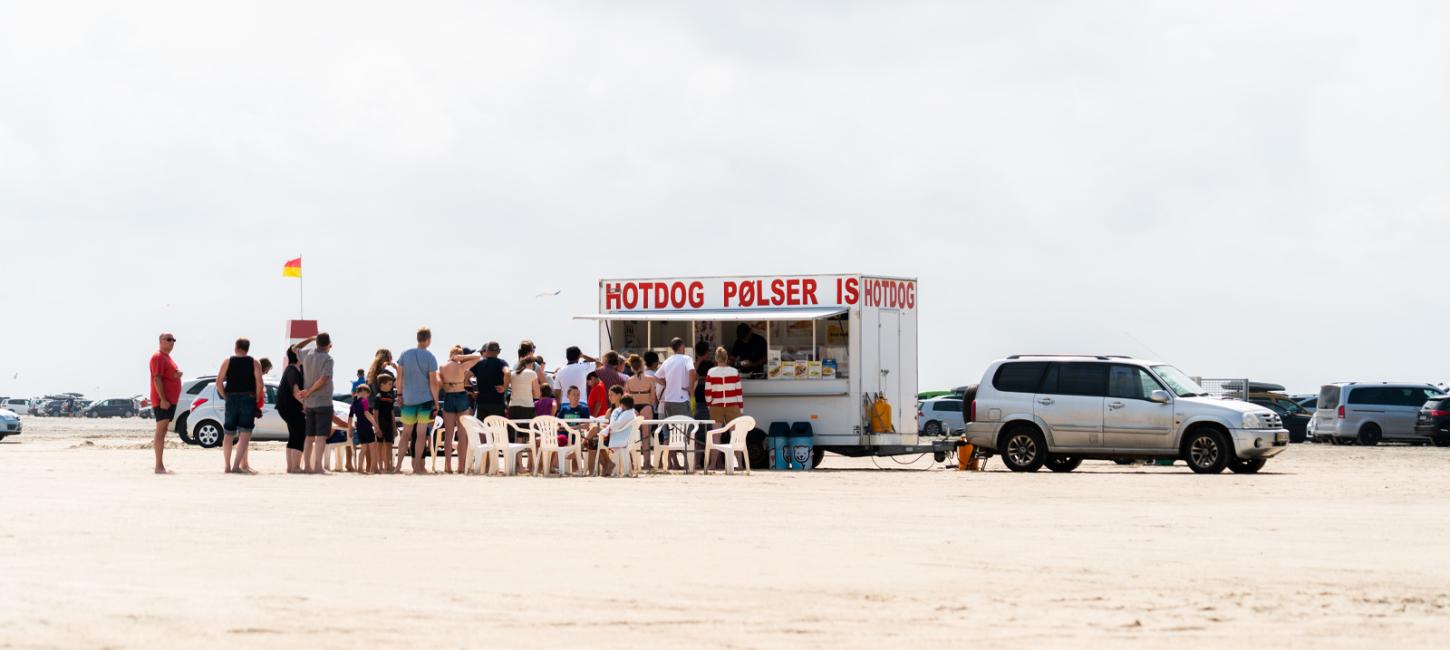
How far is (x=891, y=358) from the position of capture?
82.1 feet

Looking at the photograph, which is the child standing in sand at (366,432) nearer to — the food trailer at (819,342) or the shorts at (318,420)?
the shorts at (318,420)

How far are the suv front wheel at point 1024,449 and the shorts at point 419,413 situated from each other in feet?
24.1

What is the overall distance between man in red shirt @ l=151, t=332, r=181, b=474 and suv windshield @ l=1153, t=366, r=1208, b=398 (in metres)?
11.6

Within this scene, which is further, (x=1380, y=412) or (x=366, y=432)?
(x=1380, y=412)

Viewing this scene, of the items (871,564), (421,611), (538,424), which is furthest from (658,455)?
(421,611)

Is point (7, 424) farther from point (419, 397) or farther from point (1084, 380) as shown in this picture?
point (1084, 380)

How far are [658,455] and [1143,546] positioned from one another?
37.3 feet

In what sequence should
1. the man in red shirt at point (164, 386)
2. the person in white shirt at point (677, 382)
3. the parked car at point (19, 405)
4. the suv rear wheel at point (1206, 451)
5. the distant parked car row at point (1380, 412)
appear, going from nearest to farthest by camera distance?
the man in red shirt at point (164, 386)
the suv rear wheel at point (1206, 451)
the person in white shirt at point (677, 382)
the distant parked car row at point (1380, 412)
the parked car at point (19, 405)

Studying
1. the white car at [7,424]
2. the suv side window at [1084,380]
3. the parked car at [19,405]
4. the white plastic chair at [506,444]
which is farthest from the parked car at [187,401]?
the parked car at [19,405]

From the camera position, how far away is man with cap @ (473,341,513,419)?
852 inches

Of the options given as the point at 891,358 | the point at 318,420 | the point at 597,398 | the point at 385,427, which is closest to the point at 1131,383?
the point at 891,358

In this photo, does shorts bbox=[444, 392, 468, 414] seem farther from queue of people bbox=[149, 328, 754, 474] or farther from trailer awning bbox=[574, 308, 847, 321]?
trailer awning bbox=[574, 308, 847, 321]

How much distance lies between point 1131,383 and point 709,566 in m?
13.7

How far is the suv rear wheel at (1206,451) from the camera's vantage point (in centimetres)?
2283
